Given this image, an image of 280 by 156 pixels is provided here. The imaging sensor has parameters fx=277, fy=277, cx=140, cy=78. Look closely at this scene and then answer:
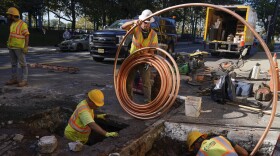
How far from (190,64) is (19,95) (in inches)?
251

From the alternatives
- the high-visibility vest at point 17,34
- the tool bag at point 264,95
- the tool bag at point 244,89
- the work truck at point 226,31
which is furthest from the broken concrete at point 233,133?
the work truck at point 226,31

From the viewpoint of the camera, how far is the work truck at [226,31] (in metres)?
18.0

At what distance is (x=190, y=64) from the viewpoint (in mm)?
10383

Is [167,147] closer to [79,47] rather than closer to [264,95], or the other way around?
[264,95]

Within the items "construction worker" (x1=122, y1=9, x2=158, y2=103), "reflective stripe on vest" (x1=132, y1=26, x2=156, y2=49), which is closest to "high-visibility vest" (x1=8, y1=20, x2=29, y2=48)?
"construction worker" (x1=122, y1=9, x2=158, y2=103)

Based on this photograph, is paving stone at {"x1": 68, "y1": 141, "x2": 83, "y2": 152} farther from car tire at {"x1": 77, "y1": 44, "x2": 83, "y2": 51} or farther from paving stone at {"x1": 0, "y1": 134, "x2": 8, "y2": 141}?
car tire at {"x1": 77, "y1": 44, "x2": 83, "y2": 51}

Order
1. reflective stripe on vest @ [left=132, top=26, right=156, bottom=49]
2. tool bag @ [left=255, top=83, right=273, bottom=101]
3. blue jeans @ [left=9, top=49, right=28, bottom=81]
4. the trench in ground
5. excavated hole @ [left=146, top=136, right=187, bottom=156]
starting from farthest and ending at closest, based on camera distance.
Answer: tool bag @ [left=255, top=83, right=273, bottom=101], blue jeans @ [left=9, top=49, right=28, bottom=81], reflective stripe on vest @ [left=132, top=26, right=156, bottom=49], excavated hole @ [left=146, top=136, right=187, bottom=156], the trench in ground

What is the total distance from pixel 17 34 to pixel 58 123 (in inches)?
112

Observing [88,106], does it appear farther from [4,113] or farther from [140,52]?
[140,52]

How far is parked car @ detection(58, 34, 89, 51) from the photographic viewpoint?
62.0 feet

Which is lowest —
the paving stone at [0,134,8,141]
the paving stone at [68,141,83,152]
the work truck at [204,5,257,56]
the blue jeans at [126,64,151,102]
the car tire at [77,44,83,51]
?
the paving stone at [0,134,8,141]

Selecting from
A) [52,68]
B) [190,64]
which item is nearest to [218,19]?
[190,64]

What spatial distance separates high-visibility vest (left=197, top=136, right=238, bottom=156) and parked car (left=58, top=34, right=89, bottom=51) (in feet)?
55.1

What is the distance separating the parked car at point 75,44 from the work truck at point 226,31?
28.3 feet
